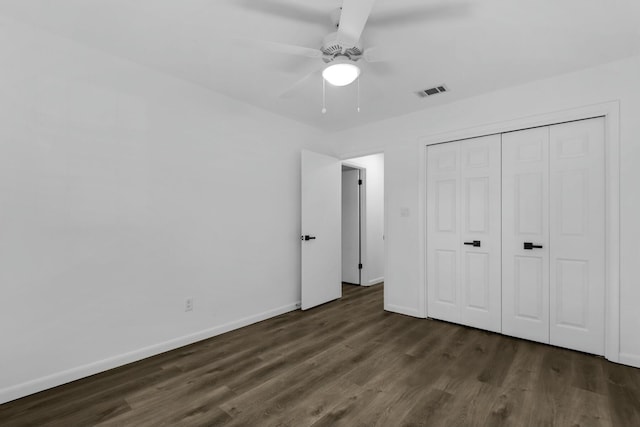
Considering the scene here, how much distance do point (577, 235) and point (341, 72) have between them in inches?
101

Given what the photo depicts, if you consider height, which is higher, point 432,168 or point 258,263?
point 432,168

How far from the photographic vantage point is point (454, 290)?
136 inches

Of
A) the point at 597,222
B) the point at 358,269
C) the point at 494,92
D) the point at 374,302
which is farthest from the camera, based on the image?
the point at 358,269

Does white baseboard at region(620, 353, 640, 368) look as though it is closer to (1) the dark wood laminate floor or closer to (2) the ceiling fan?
(1) the dark wood laminate floor

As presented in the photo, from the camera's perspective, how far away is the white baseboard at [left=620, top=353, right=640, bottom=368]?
2.40m

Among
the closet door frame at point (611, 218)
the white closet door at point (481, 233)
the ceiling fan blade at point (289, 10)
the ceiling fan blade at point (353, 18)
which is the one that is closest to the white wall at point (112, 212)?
the ceiling fan blade at point (289, 10)

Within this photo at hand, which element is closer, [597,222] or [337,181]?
[597,222]

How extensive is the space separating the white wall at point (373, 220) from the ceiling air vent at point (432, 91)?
1971 mm

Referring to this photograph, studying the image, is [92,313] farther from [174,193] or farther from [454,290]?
[454,290]

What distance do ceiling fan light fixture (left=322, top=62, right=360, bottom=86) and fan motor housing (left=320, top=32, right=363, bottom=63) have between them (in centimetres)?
8

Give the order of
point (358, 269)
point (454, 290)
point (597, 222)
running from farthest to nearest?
point (358, 269)
point (454, 290)
point (597, 222)

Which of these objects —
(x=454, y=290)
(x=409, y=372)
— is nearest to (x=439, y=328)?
(x=454, y=290)

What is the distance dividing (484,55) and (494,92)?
0.83 m

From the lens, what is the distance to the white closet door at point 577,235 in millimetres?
2623
